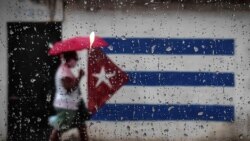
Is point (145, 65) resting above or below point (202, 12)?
below

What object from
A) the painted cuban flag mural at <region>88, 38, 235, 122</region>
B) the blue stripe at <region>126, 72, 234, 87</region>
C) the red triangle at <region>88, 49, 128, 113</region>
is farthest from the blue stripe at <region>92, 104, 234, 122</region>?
the blue stripe at <region>126, 72, 234, 87</region>

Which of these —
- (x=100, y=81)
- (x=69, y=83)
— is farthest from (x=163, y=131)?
(x=69, y=83)

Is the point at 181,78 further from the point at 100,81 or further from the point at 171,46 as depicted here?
the point at 100,81

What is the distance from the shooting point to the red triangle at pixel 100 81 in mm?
5941

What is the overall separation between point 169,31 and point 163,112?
104cm

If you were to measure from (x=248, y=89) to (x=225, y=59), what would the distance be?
1.57 ft

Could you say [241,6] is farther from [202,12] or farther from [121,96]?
[121,96]

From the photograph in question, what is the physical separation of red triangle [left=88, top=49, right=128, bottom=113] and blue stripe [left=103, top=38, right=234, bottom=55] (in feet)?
0.54

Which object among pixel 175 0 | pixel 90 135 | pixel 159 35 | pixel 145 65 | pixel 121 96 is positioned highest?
pixel 175 0

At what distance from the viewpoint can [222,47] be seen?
6160 mm

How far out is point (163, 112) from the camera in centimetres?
623

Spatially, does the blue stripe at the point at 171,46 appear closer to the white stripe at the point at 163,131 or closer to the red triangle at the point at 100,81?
the red triangle at the point at 100,81

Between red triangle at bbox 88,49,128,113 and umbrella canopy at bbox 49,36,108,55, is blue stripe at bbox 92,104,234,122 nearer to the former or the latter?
red triangle at bbox 88,49,128,113

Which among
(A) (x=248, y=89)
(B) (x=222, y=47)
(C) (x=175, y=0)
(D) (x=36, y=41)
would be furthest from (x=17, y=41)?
(A) (x=248, y=89)
